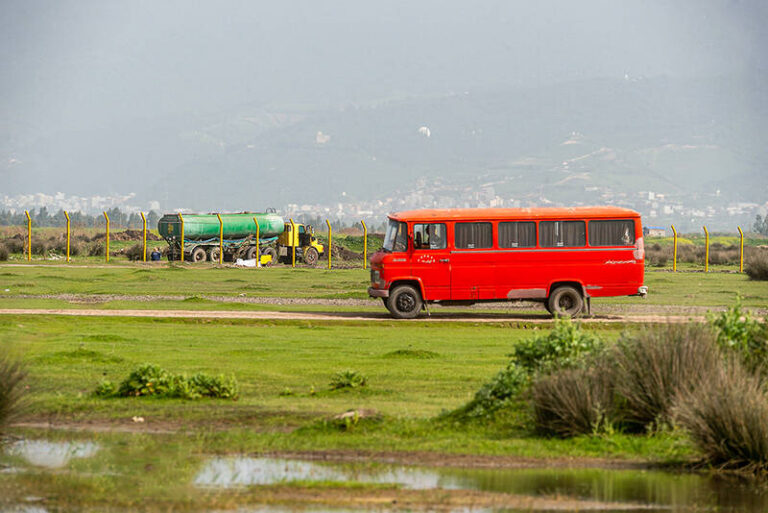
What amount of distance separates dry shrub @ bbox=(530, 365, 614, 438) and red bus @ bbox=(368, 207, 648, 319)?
17718 mm

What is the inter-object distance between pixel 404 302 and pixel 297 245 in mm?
42674

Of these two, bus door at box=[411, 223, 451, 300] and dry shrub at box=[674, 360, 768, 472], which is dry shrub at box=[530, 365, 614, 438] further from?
bus door at box=[411, 223, 451, 300]

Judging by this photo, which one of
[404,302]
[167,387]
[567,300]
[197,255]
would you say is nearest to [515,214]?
[567,300]

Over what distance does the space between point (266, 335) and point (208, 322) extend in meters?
3.39

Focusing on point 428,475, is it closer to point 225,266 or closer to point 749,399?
point 749,399

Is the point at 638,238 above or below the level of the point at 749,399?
above

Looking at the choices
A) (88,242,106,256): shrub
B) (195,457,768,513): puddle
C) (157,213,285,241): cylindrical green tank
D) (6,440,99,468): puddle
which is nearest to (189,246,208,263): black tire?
(157,213,285,241): cylindrical green tank

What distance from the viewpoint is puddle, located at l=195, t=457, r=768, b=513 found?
10.9m

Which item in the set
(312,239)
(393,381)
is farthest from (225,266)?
(393,381)

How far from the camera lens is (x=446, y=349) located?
23953 millimetres

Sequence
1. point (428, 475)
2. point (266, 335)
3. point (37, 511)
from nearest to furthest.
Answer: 1. point (37, 511)
2. point (428, 475)
3. point (266, 335)

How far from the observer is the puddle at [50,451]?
1216 centimetres

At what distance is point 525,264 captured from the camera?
31.3m

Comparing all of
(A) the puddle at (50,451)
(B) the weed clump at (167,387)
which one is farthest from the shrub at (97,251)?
(A) the puddle at (50,451)
